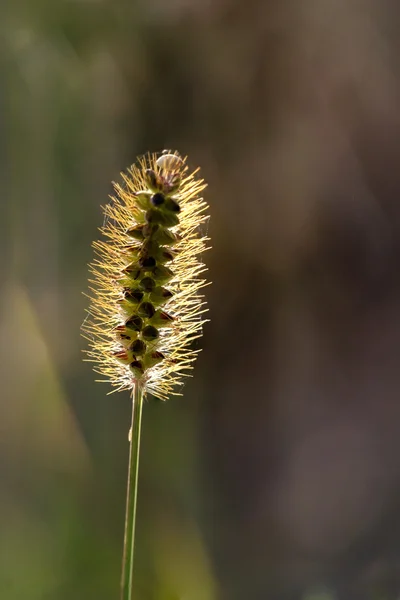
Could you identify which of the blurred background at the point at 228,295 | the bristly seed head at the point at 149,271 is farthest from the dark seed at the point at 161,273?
the blurred background at the point at 228,295

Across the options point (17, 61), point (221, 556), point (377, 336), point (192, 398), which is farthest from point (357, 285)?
point (17, 61)

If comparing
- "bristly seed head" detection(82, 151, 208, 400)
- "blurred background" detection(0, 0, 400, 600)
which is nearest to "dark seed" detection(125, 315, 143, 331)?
"bristly seed head" detection(82, 151, 208, 400)

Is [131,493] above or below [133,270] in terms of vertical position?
below

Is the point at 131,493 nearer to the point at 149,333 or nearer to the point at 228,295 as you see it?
the point at 149,333

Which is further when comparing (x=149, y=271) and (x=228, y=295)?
(x=228, y=295)

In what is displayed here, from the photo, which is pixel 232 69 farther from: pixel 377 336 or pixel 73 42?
pixel 377 336

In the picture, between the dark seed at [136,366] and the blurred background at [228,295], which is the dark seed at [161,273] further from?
the blurred background at [228,295]

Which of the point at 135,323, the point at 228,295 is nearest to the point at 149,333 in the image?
the point at 135,323
